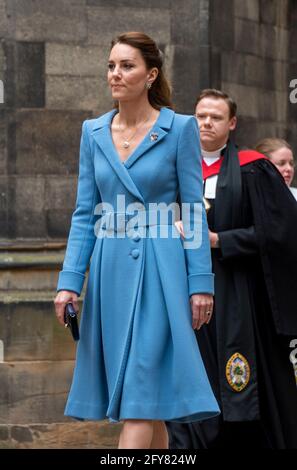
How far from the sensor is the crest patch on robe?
682 cm

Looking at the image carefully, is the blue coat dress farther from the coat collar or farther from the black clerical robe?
the black clerical robe

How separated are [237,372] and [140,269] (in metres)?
1.67

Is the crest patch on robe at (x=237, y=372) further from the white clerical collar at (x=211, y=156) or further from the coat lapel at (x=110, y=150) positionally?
the coat lapel at (x=110, y=150)

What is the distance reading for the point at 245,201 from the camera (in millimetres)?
6949

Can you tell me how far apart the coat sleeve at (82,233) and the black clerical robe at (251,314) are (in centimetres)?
139

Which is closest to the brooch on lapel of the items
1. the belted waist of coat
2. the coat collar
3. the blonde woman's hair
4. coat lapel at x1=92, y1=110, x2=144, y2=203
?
the coat collar

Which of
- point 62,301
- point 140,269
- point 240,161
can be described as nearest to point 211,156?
point 240,161

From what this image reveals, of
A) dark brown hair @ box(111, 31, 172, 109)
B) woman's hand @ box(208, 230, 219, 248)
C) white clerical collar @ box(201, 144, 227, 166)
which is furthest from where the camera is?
white clerical collar @ box(201, 144, 227, 166)

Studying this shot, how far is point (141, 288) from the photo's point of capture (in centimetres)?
534

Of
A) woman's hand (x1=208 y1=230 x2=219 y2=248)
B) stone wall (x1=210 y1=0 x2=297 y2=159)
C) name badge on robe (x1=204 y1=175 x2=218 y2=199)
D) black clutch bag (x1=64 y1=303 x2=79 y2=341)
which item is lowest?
black clutch bag (x1=64 y1=303 x2=79 y2=341)

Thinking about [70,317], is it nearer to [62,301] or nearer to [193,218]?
[62,301]

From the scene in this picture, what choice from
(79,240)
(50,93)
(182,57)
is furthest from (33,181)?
(79,240)

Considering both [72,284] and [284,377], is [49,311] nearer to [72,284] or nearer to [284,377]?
[284,377]

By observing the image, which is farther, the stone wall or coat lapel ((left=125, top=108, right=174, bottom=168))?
the stone wall
